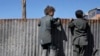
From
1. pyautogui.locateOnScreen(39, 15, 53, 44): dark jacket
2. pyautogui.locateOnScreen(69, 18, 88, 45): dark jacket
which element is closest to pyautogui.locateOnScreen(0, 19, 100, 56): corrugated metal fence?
pyautogui.locateOnScreen(69, 18, 88, 45): dark jacket

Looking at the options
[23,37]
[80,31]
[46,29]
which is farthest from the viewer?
[23,37]

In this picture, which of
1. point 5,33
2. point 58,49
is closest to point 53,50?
point 58,49

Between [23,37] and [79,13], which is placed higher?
[79,13]

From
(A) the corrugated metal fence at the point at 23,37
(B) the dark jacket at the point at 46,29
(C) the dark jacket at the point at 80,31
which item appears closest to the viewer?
(B) the dark jacket at the point at 46,29

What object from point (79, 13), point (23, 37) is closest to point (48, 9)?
point (79, 13)

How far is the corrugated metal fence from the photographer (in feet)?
29.1

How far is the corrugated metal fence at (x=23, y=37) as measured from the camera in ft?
29.1

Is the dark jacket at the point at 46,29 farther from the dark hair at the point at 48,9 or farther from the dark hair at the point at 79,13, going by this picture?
the dark hair at the point at 79,13

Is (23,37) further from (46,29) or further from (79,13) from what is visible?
(79,13)

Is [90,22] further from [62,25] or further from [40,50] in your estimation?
[40,50]

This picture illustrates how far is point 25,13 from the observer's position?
9.90 metres

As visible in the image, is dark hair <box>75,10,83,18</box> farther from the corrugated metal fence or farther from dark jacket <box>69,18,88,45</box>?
the corrugated metal fence

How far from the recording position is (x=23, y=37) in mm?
9000

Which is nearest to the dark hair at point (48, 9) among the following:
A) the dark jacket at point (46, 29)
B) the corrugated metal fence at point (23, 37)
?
the dark jacket at point (46, 29)
